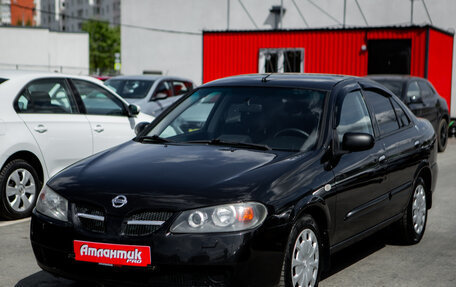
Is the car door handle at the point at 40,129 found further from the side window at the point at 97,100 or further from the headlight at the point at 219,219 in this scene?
the headlight at the point at 219,219

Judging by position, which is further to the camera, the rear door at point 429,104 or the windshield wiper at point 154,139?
the rear door at point 429,104

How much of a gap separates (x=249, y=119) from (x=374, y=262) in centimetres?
171

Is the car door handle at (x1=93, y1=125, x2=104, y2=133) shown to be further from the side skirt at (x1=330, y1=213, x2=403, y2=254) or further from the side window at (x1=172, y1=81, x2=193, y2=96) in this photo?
the side window at (x1=172, y1=81, x2=193, y2=96)

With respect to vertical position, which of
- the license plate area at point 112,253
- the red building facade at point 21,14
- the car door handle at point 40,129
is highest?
the red building facade at point 21,14

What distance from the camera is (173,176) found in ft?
13.5

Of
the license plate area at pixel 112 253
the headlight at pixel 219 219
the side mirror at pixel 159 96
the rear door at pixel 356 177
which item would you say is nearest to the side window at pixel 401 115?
the rear door at pixel 356 177

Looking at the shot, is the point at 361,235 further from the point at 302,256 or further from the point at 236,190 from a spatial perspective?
the point at 236,190

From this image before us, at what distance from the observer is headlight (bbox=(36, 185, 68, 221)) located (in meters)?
4.08

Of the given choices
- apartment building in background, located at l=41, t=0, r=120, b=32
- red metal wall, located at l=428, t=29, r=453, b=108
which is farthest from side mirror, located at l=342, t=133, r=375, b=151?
apartment building in background, located at l=41, t=0, r=120, b=32

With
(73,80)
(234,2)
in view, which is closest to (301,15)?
(234,2)

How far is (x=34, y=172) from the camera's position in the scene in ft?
24.2

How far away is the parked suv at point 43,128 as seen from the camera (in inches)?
279

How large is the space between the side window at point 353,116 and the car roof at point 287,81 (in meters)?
0.18

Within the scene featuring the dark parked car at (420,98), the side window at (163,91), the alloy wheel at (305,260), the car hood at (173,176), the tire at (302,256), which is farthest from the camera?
the side window at (163,91)
